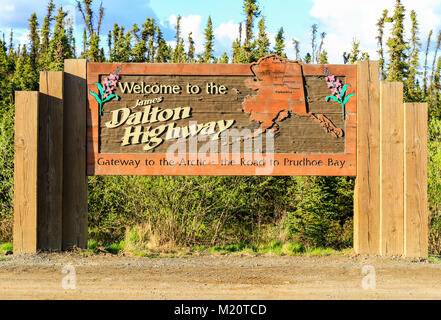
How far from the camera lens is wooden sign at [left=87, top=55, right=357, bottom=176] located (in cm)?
794

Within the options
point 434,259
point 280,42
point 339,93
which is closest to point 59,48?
point 280,42

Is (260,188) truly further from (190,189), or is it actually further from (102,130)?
(102,130)

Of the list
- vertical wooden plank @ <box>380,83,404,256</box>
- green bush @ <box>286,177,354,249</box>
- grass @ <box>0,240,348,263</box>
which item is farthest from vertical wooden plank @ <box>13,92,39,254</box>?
vertical wooden plank @ <box>380,83,404,256</box>

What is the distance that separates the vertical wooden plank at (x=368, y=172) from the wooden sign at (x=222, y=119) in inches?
5.7

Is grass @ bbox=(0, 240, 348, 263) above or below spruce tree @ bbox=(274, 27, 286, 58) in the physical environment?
below

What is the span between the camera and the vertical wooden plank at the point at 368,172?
309 inches

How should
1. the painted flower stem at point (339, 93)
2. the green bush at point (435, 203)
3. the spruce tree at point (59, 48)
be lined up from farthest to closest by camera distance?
1. the spruce tree at point (59, 48)
2. the green bush at point (435, 203)
3. the painted flower stem at point (339, 93)

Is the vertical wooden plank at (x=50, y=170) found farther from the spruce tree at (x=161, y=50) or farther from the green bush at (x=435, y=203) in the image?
the spruce tree at (x=161, y=50)

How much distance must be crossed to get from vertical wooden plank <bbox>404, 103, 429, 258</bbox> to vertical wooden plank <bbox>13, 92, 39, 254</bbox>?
21.0 feet

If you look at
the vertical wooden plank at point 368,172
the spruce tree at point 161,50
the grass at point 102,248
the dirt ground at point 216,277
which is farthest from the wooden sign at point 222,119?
the spruce tree at point 161,50

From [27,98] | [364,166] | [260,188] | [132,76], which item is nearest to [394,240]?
[364,166]

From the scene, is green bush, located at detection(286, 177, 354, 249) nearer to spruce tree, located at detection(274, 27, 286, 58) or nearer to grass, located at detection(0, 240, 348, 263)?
grass, located at detection(0, 240, 348, 263)

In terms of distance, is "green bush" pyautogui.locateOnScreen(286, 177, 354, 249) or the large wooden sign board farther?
"green bush" pyautogui.locateOnScreen(286, 177, 354, 249)

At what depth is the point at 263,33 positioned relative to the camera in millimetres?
31000
